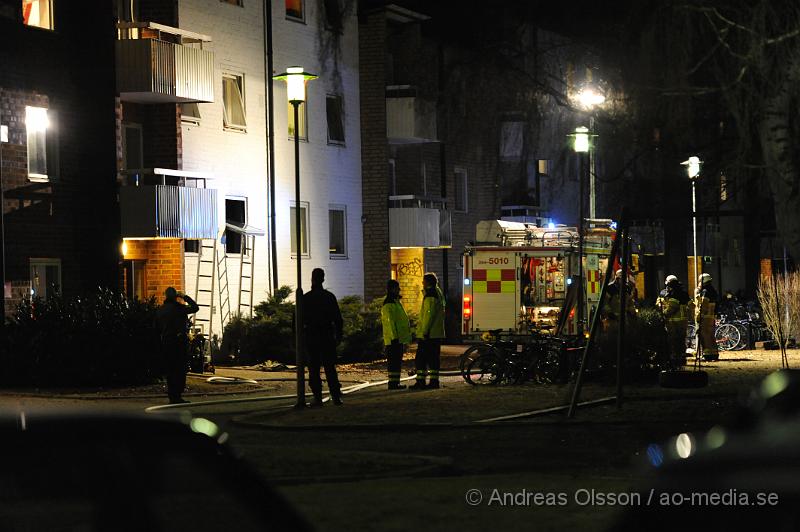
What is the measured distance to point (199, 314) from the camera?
3381 cm

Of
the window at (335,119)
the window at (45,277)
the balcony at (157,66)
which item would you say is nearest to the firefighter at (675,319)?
the balcony at (157,66)

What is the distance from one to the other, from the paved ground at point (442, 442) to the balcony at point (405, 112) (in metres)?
16.2

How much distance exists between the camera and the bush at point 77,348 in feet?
80.7

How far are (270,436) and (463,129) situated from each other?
18.1 metres

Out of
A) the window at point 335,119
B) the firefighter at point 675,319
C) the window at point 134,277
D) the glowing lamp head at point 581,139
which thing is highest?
the window at point 335,119

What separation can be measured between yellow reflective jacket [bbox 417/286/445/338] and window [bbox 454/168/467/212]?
2528 centimetres

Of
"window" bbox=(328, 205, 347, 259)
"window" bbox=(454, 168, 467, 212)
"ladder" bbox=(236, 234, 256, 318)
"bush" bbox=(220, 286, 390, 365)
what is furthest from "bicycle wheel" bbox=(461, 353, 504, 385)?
"window" bbox=(454, 168, 467, 212)

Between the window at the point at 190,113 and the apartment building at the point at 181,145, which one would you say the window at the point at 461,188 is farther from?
the window at the point at 190,113

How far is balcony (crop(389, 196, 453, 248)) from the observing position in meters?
42.2

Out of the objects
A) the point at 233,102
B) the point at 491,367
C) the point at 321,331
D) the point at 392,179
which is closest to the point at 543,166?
the point at 392,179

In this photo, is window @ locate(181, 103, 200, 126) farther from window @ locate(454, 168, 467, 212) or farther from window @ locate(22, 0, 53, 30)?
window @ locate(454, 168, 467, 212)

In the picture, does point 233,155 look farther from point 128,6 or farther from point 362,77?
point 362,77

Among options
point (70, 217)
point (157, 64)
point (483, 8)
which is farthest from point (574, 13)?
point (70, 217)

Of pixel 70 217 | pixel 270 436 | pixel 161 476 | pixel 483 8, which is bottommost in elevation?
pixel 270 436
